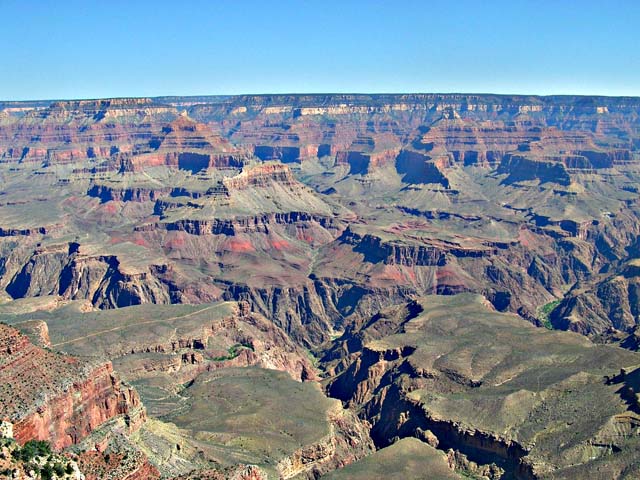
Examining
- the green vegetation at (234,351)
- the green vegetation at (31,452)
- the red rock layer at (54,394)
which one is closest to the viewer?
the green vegetation at (31,452)

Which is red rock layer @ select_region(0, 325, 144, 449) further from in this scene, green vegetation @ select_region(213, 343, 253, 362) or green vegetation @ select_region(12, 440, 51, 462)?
green vegetation @ select_region(213, 343, 253, 362)

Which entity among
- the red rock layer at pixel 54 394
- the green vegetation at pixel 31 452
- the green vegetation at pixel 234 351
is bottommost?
the green vegetation at pixel 234 351

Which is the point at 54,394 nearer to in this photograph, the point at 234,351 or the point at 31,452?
the point at 31,452

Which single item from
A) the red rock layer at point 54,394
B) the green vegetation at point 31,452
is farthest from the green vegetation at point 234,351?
the green vegetation at point 31,452

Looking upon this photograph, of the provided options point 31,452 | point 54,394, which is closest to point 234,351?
point 54,394

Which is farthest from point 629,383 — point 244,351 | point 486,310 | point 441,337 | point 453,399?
point 244,351

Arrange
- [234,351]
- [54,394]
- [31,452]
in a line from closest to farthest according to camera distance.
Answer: [31,452] < [54,394] < [234,351]

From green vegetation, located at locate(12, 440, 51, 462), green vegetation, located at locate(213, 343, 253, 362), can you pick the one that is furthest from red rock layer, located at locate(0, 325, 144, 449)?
green vegetation, located at locate(213, 343, 253, 362)

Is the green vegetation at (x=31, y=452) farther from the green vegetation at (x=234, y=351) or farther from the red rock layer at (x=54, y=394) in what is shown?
the green vegetation at (x=234, y=351)

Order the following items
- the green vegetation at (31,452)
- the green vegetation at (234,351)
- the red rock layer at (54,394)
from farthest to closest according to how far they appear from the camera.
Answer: the green vegetation at (234,351)
the red rock layer at (54,394)
the green vegetation at (31,452)

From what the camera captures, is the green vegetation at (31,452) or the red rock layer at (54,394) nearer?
the green vegetation at (31,452)

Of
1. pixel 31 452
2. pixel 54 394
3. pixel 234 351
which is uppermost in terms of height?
pixel 31 452

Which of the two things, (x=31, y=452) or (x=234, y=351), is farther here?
(x=234, y=351)
